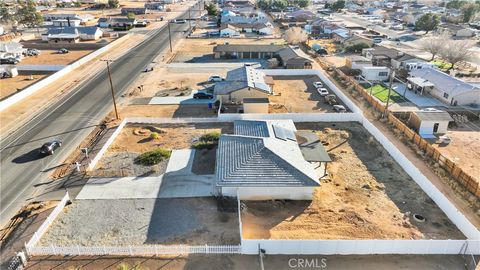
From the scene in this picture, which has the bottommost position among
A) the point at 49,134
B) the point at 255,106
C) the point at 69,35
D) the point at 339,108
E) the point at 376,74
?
the point at 49,134

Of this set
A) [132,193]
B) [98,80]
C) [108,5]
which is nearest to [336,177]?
[132,193]

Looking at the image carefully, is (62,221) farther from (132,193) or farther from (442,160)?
(442,160)

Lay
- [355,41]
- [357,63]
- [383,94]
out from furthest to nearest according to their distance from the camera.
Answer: [355,41]
[357,63]
[383,94]

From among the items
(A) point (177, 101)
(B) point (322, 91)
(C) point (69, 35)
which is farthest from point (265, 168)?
(C) point (69, 35)

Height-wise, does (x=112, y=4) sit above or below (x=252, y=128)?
above

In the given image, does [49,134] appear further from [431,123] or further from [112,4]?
[112,4]

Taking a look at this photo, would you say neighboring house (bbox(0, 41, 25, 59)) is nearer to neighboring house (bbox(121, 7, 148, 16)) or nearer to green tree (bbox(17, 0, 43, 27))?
green tree (bbox(17, 0, 43, 27))

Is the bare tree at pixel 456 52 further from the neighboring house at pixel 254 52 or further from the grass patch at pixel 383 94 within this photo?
the neighboring house at pixel 254 52
